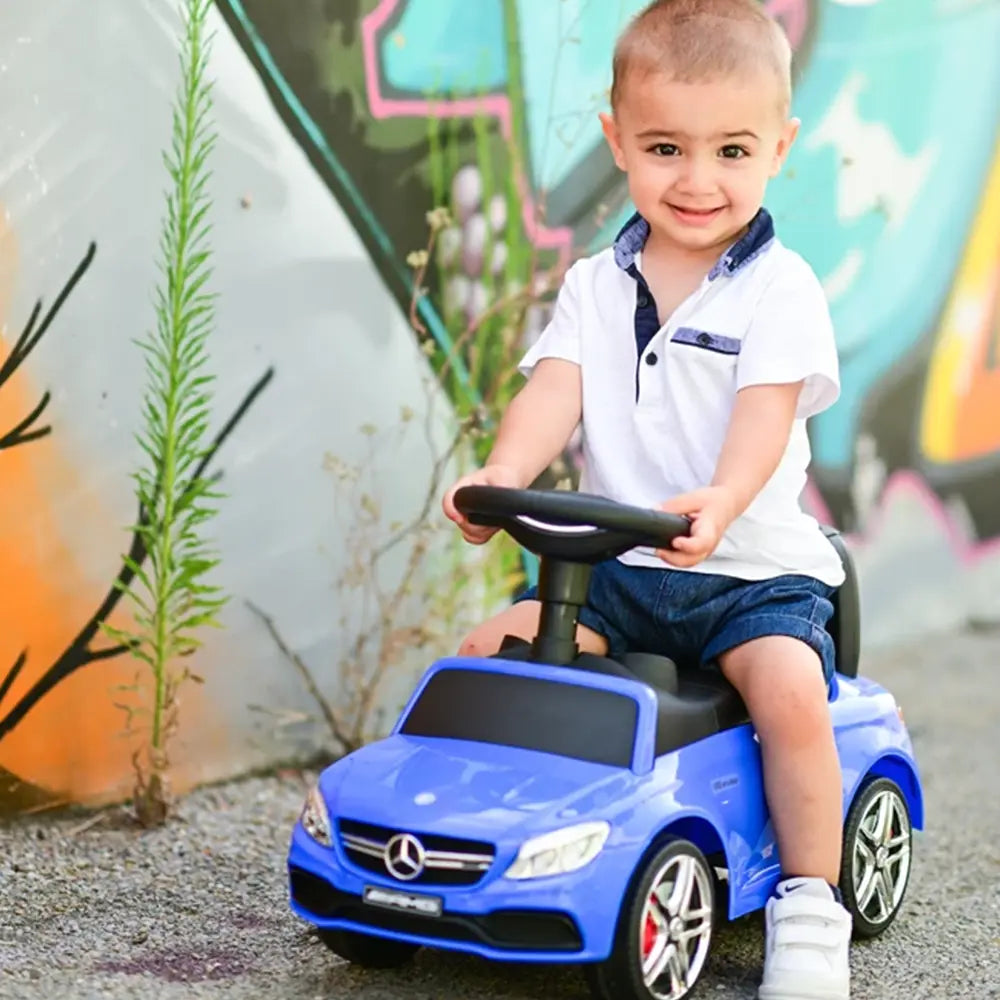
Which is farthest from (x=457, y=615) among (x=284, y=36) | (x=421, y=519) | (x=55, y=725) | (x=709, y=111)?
(x=709, y=111)

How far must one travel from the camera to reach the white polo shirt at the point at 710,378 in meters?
2.75

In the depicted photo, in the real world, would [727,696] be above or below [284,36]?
below

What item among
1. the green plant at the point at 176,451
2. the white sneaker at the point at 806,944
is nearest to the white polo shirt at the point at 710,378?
the white sneaker at the point at 806,944

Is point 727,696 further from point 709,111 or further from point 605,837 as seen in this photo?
point 709,111

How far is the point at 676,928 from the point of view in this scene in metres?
2.46

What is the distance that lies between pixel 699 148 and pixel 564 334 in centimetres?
40

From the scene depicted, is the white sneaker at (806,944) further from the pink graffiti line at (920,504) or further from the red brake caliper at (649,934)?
the pink graffiti line at (920,504)

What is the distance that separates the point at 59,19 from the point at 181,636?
118 cm

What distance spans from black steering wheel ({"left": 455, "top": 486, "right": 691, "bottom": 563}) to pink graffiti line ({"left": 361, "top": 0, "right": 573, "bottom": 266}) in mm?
1444

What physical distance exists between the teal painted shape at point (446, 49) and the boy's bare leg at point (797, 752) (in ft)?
5.70

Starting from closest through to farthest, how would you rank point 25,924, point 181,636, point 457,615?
1. point 25,924
2. point 181,636
3. point 457,615

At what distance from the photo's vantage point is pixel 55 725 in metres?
3.37

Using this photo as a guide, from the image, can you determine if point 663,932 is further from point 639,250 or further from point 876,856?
point 639,250

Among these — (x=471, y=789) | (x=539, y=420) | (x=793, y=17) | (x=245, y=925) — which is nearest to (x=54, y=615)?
(x=245, y=925)
